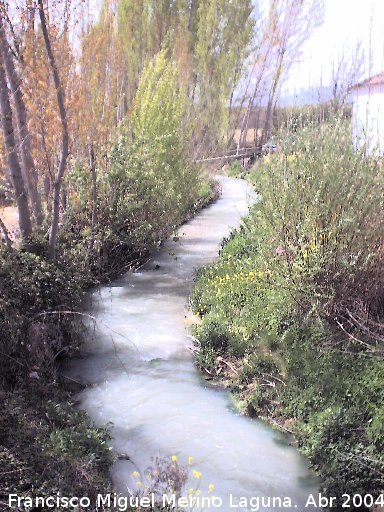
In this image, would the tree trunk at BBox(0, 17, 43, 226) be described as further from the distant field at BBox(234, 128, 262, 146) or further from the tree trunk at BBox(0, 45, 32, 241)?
the distant field at BBox(234, 128, 262, 146)

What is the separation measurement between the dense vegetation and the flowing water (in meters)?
0.25

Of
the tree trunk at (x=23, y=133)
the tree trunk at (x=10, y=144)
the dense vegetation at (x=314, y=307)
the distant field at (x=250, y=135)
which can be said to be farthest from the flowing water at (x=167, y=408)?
the distant field at (x=250, y=135)

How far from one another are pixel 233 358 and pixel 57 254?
238 centimetres

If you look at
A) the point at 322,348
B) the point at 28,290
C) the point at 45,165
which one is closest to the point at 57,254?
the point at 28,290

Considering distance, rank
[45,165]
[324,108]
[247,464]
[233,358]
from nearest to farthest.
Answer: [247,464], [233,358], [324,108], [45,165]

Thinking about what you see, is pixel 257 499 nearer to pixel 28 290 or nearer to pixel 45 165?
pixel 28 290

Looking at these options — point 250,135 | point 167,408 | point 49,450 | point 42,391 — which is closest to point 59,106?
point 42,391

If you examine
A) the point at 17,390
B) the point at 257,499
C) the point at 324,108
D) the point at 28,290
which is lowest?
the point at 257,499

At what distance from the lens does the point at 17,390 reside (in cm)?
455

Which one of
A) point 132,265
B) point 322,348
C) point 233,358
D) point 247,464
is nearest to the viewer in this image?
point 247,464

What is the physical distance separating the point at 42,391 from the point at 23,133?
3540mm

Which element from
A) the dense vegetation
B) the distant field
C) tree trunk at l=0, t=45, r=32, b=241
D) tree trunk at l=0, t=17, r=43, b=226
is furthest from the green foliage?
the distant field

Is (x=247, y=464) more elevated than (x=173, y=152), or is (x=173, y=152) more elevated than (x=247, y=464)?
(x=173, y=152)

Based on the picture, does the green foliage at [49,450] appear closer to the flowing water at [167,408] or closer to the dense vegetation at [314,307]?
the flowing water at [167,408]
